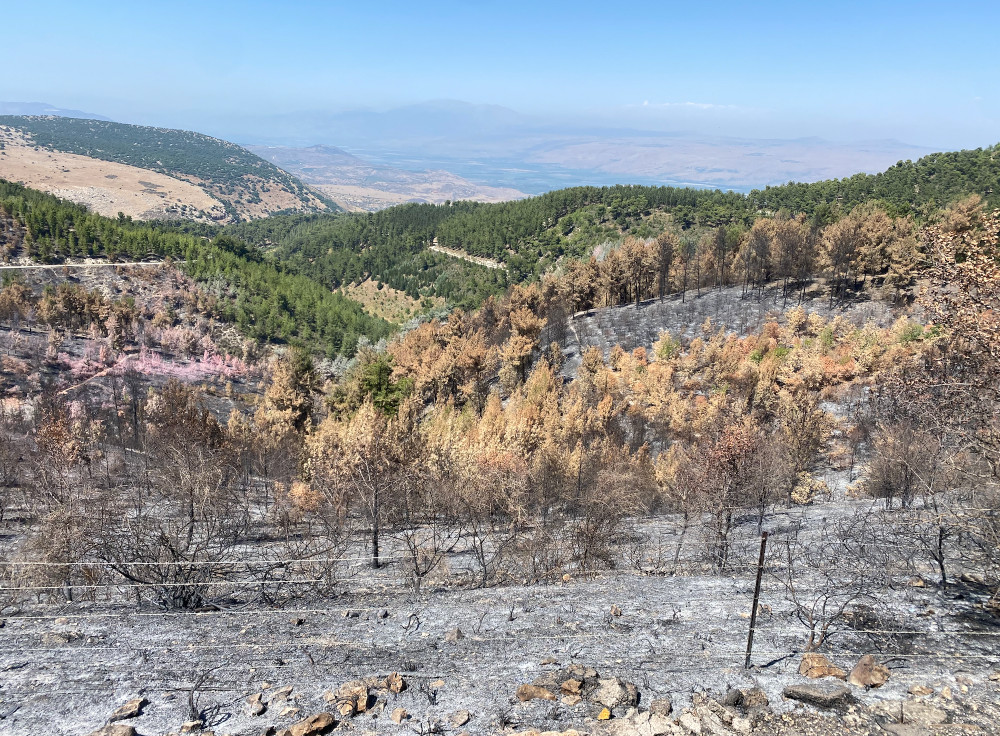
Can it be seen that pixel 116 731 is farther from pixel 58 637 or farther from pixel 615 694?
pixel 615 694

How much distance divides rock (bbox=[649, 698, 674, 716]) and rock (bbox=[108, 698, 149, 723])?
882cm

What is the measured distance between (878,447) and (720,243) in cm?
5204

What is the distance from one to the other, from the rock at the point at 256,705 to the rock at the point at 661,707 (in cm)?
667

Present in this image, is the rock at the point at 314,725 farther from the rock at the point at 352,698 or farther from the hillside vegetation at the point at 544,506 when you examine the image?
the hillside vegetation at the point at 544,506

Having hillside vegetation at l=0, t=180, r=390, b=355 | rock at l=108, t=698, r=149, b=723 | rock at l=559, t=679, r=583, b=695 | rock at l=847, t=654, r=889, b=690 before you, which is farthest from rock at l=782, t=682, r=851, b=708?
hillside vegetation at l=0, t=180, r=390, b=355

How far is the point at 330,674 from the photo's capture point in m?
10.2

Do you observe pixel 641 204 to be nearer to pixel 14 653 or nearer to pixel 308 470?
pixel 308 470

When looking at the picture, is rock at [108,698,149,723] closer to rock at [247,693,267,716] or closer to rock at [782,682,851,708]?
rock at [247,693,267,716]

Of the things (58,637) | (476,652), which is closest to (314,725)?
(476,652)

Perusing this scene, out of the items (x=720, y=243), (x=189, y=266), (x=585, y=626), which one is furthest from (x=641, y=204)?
(x=585, y=626)

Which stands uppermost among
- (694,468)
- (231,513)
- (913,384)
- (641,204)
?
(641,204)

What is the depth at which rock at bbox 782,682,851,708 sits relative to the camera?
863 centimetres

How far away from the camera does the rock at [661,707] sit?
8727 mm

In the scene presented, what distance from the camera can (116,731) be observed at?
8.58m
